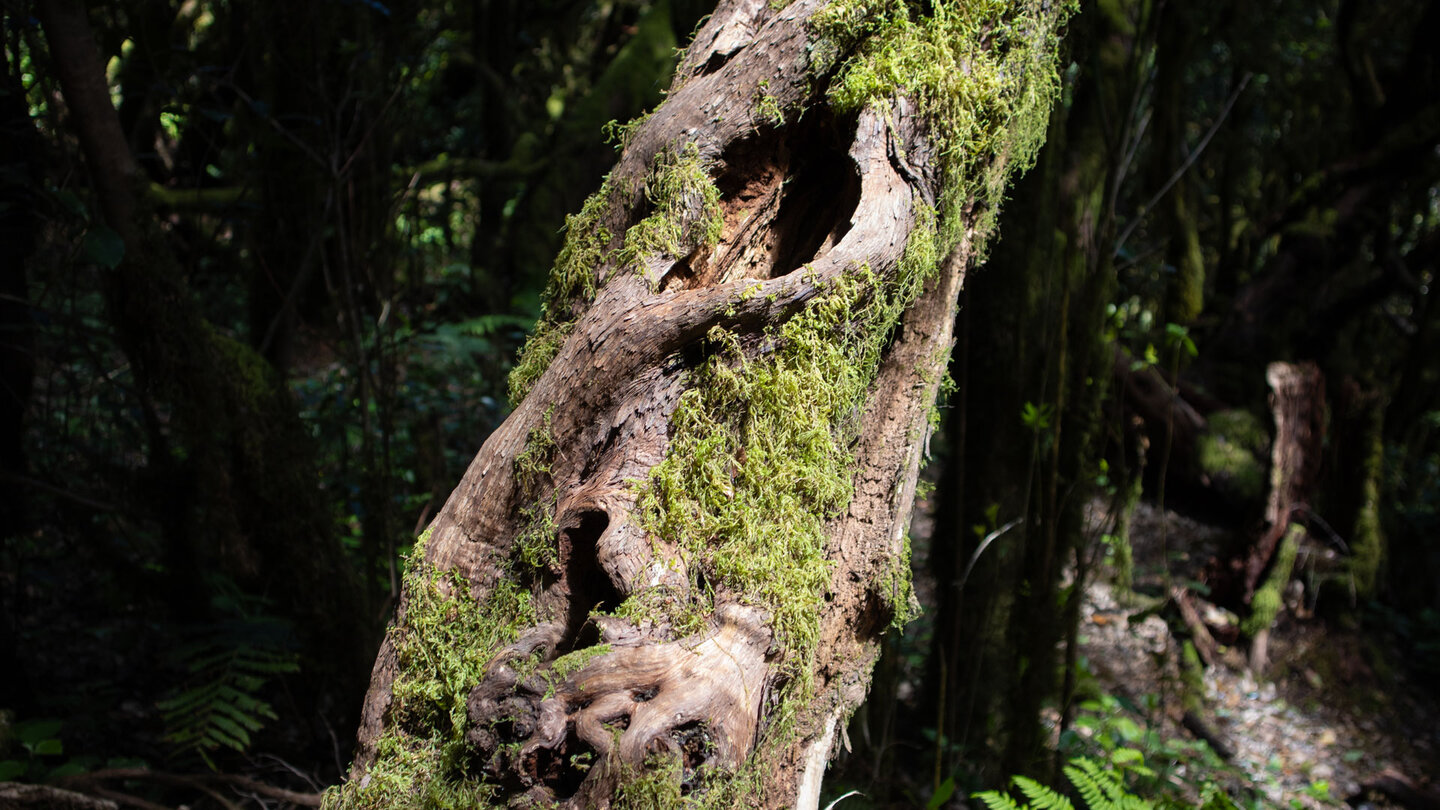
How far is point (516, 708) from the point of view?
1243mm

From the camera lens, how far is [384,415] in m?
3.12

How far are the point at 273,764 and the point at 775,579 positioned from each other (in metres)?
2.87

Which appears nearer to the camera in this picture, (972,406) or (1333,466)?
(972,406)

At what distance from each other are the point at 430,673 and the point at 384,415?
182 cm

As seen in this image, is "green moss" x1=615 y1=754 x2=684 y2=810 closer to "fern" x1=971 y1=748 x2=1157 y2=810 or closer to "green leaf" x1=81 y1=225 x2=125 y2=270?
"fern" x1=971 y1=748 x2=1157 y2=810

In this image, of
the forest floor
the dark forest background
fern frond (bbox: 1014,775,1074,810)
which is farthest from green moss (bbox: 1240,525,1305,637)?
fern frond (bbox: 1014,775,1074,810)

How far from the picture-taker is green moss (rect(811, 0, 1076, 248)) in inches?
63.9

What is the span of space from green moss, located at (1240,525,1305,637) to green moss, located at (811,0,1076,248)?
17.2 ft

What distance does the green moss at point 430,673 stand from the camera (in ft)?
4.82

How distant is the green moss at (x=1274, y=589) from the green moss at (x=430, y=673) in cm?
593

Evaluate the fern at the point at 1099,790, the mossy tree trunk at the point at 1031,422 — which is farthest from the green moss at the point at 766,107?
the fern at the point at 1099,790

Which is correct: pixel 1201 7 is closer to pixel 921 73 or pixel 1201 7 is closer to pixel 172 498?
pixel 921 73

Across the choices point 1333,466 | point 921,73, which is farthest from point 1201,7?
point 921,73

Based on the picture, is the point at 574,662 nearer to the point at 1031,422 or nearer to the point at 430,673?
the point at 430,673
